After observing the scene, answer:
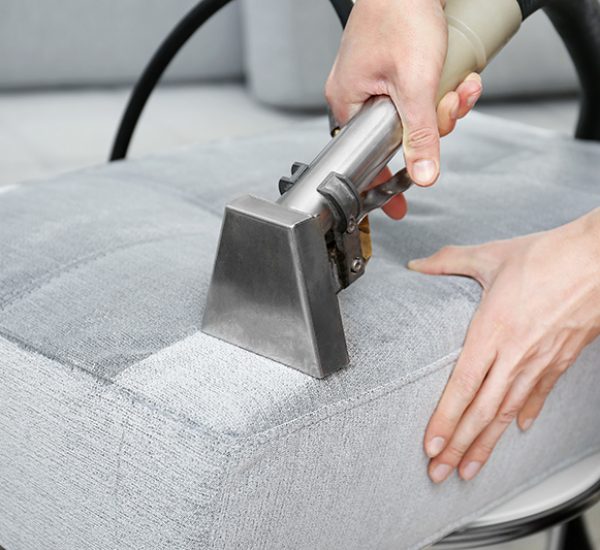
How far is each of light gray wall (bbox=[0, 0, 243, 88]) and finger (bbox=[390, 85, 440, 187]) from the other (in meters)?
1.02

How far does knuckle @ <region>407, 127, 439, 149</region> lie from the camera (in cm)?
68

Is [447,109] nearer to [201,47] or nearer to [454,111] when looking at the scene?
[454,111]

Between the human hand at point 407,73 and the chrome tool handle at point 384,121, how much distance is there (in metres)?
0.01

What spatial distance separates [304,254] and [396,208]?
1.01 ft

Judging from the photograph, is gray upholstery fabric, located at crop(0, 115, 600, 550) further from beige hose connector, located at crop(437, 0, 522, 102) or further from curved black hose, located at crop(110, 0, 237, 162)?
curved black hose, located at crop(110, 0, 237, 162)

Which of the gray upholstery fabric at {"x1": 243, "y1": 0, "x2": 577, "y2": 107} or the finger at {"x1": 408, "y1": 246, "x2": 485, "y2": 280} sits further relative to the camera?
the gray upholstery fabric at {"x1": 243, "y1": 0, "x2": 577, "y2": 107}

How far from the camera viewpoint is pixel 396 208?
0.87 m

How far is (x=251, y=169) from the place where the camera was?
1.00 meters

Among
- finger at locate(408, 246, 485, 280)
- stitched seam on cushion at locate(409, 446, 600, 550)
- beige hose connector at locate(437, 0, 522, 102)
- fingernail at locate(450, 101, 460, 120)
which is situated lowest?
stitched seam on cushion at locate(409, 446, 600, 550)

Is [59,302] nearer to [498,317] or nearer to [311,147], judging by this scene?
[498,317]

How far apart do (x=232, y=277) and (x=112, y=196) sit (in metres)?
0.32

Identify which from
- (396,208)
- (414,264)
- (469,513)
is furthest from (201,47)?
(469,513)

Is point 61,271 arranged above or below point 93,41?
above

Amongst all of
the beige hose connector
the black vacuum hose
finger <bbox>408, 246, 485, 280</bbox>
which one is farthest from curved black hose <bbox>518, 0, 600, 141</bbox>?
finger <bbox>408, 246, 485, 280</bbox>
